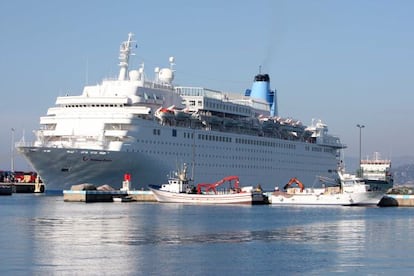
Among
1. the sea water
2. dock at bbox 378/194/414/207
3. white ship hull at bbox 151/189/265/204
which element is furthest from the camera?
dock at bbox 378/194/414/207

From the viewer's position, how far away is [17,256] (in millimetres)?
31953

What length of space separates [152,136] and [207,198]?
32.2 ft

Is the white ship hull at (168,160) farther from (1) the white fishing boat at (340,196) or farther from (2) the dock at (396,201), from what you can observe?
(2) the dock at (396,201)

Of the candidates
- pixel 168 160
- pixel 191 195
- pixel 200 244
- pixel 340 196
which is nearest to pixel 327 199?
pixel 340 196

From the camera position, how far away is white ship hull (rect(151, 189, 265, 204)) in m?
74.6

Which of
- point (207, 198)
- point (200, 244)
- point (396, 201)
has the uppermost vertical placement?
point (207, 198)

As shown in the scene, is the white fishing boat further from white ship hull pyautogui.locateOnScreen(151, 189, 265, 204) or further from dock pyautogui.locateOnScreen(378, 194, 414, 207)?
white ship hull pyautogui.locateOnScreen(151, 189, 265, 204)

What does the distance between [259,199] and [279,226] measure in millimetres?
29482

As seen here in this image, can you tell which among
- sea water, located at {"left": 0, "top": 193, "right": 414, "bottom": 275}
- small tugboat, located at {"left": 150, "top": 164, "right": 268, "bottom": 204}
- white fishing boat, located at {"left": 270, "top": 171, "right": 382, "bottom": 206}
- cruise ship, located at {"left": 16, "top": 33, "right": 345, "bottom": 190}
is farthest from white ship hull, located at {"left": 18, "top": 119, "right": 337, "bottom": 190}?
sea water, located at {"left": 0, "top": 193, "right": 414, "bottom": 275}

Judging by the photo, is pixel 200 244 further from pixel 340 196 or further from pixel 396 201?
pixel 396 201

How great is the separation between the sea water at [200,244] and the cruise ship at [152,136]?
20866mm

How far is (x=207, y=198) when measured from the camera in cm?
7469

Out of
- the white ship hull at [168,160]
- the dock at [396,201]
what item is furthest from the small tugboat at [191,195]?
the dock at [396,201]

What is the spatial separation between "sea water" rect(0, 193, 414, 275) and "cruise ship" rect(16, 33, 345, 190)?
20866mm
